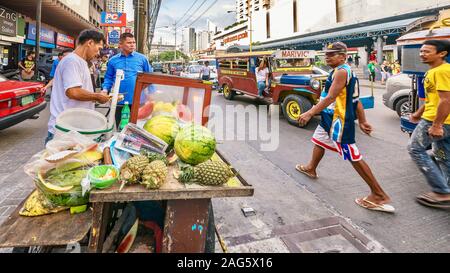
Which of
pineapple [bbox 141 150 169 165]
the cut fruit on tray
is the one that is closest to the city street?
pineapple [bbox 141 150 169 165]

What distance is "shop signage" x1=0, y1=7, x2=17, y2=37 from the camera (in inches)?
524

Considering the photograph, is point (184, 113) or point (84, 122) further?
point (184, 113)

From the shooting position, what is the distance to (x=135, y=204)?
7.41ft

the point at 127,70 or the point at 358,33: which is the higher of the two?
the point at 358,33

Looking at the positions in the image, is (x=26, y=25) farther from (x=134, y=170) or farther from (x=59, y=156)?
(x=134, y=170)

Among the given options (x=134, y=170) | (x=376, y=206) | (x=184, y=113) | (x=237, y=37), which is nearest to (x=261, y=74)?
(x=376, y=206)

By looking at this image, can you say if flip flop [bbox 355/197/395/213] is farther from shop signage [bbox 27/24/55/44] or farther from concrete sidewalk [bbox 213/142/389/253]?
shop signage [bbox 27/24/55/44]

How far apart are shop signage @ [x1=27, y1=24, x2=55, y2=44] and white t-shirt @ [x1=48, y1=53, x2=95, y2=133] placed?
1872 centimetres

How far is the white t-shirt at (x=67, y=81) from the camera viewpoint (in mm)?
2471

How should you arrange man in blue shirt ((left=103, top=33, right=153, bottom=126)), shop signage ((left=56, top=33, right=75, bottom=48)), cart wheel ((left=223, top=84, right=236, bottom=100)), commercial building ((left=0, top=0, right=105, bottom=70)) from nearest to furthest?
man in blue shirt ((left=103, top=33, right=153, bottom=126)) < cart wheel ((left=223, top=84, right=236, bottom=100)) < commercial building ((left=0, top=0, right=105, bottom=70)) < shop signage ((left=56, top=33, right=75, bottom=48))

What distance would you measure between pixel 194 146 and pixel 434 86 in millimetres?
2894

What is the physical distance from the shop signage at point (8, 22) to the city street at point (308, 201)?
10.9 metres

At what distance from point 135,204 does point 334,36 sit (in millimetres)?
36134

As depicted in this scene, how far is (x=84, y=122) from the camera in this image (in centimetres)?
218
